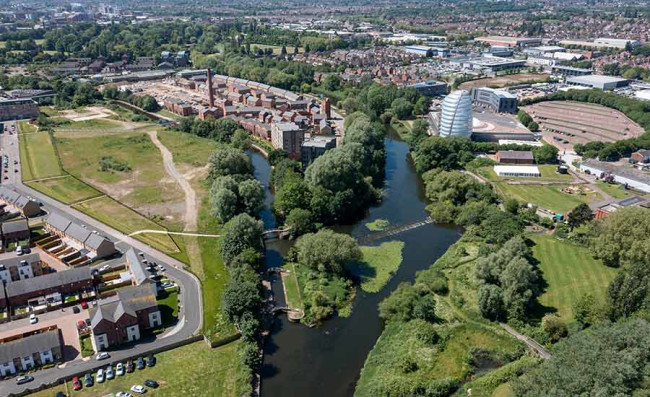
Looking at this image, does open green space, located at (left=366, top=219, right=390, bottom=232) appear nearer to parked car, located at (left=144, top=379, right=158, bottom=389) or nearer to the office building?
parked car, located at (left=144, top=379, right=158, bottom=389)

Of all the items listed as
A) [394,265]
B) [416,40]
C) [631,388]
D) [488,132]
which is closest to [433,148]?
[488,132]

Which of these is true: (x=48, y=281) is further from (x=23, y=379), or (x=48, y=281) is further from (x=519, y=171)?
(x=519, y=171)

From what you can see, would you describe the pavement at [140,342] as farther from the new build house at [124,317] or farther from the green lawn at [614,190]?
the green lawn at [614,190]

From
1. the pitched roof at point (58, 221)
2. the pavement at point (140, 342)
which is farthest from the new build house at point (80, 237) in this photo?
the pavement at point (140, 342)

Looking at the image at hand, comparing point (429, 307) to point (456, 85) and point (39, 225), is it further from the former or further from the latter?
point (456, 85)

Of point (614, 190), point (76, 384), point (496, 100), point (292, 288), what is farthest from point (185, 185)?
point (496, 100)

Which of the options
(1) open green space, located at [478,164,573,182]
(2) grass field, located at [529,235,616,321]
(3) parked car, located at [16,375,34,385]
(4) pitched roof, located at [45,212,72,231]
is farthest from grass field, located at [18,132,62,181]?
(2) grass field, located at [529,235,616,321]
